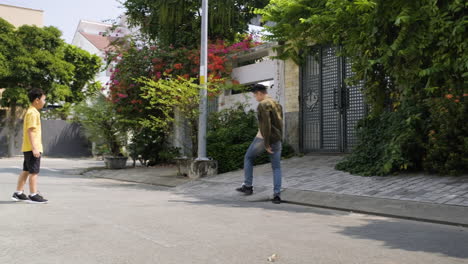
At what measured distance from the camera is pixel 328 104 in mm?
12469

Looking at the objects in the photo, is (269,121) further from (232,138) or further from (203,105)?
(232,138)

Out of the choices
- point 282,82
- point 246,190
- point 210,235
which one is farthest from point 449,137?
point 282,82

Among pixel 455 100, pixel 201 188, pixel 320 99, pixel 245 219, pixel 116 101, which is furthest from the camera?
pixel 116 101

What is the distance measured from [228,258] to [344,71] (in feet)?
30.1

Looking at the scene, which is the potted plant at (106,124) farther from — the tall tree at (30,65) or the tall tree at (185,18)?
the tall tree at (30,65)

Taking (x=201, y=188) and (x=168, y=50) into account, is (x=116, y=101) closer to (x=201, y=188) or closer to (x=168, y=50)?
(x=168, y=50)

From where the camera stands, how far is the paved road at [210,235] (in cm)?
381

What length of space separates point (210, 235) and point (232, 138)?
304 inches

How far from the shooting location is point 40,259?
12.0 ft

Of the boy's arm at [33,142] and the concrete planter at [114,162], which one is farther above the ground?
the boy's arm at [33,142]

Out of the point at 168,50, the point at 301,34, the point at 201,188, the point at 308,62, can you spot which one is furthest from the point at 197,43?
the point at 201,188

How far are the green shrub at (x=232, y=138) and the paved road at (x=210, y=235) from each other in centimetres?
489

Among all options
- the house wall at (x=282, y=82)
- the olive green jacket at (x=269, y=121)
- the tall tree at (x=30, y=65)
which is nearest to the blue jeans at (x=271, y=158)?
the olive green jacket at (x=269, y=121)

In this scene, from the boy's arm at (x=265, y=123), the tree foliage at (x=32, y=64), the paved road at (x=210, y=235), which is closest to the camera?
the paved road at (x=210, y=235)
